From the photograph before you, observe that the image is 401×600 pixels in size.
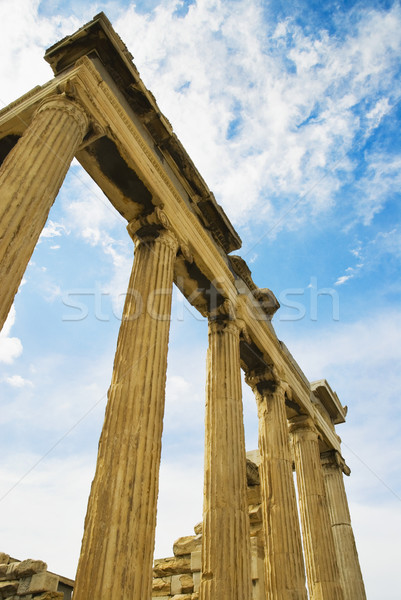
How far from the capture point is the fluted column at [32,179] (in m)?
6.11

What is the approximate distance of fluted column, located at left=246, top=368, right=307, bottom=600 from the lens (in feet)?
40.5

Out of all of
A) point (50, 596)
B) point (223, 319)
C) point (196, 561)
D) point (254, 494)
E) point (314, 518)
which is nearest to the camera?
point (50, 596)

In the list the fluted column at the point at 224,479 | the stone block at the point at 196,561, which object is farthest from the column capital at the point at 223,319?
the stone block at the point at 196,561

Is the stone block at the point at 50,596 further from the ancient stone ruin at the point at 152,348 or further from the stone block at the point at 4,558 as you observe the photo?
the stone block at the point at 4,558

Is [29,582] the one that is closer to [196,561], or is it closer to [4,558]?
[4,558]

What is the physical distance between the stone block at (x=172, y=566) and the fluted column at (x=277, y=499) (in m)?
2.32

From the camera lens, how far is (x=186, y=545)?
41.6ft

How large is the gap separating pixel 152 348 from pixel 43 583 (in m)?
6.43

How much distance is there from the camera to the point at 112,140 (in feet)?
32.4

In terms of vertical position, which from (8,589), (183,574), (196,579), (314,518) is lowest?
(8,589)

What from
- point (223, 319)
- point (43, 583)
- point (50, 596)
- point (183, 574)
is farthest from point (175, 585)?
point (223, 319)

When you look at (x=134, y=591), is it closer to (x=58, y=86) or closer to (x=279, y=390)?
(x=58, y=86)

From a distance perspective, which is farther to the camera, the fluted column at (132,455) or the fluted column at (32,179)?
the fluted column at (132,455)

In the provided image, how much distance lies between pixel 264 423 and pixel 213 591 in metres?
6.72
